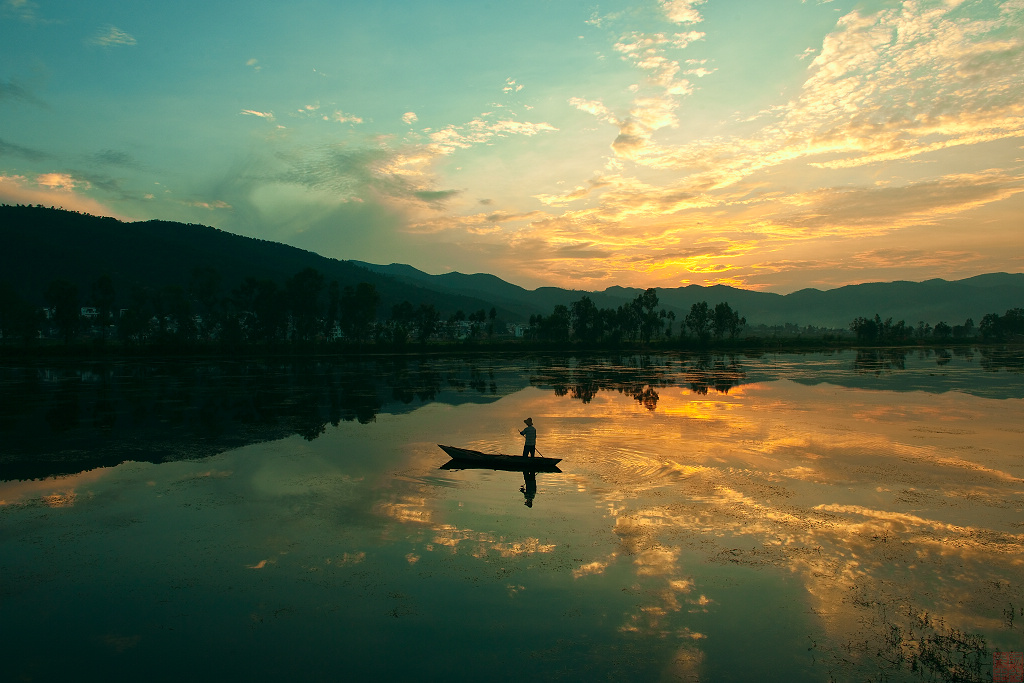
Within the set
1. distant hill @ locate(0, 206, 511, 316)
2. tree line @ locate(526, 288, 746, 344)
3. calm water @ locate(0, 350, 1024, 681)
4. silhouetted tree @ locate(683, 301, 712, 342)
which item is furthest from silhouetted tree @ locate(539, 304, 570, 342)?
calm water @ locate(0, 350, 1024, 681)

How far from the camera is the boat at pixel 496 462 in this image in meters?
19.8

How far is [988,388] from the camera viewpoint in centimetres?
4441

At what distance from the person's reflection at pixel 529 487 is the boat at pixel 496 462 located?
0.96 feet

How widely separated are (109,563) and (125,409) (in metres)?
27.0

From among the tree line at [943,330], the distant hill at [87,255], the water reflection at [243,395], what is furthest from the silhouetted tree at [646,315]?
the distant hill at [87,255]

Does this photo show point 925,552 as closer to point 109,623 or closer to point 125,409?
point 109,623

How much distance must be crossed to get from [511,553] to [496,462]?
24.2 ft

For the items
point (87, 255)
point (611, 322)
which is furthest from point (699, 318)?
point (87, 255)

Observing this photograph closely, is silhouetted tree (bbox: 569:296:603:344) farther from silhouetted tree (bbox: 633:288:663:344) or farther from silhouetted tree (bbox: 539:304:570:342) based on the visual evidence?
silhouetted tree (bbox: 633:288:663:344)

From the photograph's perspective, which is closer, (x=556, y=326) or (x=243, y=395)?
(x=243, y=395)

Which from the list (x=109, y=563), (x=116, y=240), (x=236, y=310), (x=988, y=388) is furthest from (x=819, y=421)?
(x=116, y=240)

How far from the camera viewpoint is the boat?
19812 millimetres

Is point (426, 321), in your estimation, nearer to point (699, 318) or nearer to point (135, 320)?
point (135, 320)

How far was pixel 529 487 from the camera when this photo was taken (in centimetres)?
1833
